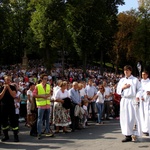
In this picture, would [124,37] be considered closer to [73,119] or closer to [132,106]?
[73,119]

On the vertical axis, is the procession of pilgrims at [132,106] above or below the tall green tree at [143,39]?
below

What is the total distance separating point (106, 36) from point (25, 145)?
4126cm

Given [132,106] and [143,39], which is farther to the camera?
[143,39]

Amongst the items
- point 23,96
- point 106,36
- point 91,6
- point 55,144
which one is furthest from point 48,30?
point 55,144

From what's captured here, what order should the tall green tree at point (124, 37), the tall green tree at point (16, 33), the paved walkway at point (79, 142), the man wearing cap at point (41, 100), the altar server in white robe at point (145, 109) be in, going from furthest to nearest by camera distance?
the tall green tree at point (16, 33), the tall green tree at point (124, 37), the man wearing cap at point (41, 100), the altar server in white robe at point (145, 109), the paved walkway at point (79, 142)

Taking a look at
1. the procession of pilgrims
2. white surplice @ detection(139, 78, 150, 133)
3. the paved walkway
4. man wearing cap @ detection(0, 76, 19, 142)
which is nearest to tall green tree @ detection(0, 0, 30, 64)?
the paved walkway

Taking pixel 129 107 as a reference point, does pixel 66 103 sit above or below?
above

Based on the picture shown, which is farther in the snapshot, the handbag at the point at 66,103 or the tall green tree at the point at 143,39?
the tall green tree at the point at 143,39

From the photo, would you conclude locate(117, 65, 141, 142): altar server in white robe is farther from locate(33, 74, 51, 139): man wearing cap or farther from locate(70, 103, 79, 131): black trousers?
locate(70, 103, 79, 131): black trousers

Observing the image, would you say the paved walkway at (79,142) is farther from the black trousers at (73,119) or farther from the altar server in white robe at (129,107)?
the black trousers at (73,119)

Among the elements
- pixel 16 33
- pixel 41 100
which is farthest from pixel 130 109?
pixel 16 33

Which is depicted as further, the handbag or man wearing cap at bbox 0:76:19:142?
the handbag

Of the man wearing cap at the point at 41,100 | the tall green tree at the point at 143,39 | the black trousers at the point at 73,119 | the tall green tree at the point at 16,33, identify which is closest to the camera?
the man wearing cap at the point at 41,100

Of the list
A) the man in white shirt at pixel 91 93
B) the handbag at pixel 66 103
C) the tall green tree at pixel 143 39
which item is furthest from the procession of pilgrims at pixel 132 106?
the tall green tree at pixel 143 39
